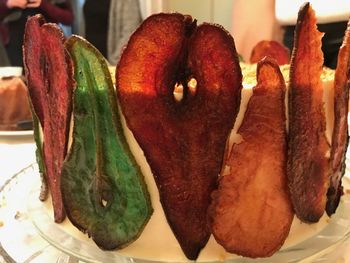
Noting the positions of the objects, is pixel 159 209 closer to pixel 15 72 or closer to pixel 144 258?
pixel 144 258

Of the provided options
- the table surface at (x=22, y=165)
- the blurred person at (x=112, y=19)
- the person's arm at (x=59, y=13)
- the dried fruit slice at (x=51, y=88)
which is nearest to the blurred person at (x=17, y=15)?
the person's arm at (x=59, y=13)

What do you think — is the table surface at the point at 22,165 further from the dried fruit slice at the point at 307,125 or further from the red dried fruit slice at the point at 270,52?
the red dried fruit slice at the point at 270,52

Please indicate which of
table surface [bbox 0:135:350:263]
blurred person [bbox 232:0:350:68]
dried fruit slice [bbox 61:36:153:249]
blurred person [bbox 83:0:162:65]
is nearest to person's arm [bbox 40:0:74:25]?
blurred person [bbox 83:0:162:65]

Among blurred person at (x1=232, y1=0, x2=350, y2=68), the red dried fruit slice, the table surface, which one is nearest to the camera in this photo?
the table surface

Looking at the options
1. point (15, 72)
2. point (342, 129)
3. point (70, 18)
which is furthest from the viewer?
point (70, 18)

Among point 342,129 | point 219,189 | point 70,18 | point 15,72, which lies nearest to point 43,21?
point 219,189

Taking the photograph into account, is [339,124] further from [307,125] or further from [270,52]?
[270,52]

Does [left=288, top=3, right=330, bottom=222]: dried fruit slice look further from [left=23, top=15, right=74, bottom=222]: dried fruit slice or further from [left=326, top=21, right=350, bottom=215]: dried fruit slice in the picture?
[left=23, top=15, right=74, bottom=222]: dried fruit slice
